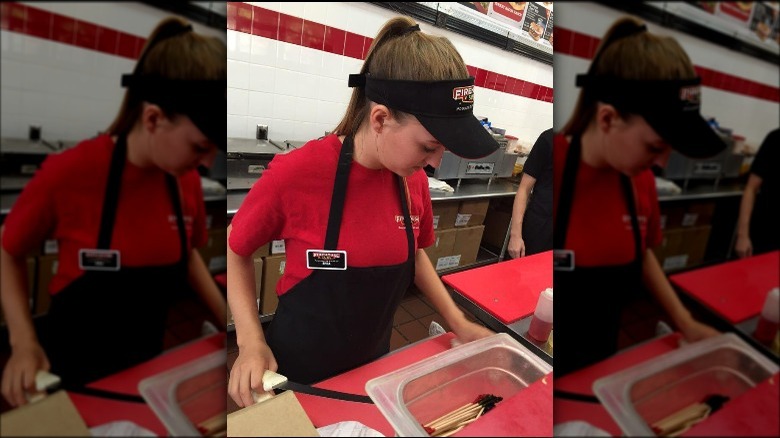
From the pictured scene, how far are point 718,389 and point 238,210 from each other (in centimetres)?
65

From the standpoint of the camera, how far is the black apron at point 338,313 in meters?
0.59

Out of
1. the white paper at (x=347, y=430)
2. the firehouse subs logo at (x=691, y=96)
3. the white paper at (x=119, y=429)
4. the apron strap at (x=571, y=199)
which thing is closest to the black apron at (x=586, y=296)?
the apron strap at (x=571, y=199)

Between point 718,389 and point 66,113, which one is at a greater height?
point 66,113

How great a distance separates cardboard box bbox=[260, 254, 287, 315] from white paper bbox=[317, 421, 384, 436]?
0.21 meters

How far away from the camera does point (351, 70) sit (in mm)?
532

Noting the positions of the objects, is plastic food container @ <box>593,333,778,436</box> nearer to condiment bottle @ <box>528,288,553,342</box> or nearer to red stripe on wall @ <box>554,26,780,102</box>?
condiment bottle @ <box>528,288,553,342</box>

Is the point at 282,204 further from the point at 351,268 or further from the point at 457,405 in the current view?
the point at 457,405

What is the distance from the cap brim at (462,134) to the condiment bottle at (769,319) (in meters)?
0.39

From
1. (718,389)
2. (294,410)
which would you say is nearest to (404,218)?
(294,410)

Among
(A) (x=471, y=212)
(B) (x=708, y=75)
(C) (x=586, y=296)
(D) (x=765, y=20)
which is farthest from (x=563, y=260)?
(D) (x=765, y=20)

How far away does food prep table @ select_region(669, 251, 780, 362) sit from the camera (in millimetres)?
526

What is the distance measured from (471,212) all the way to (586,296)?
0.65 feet

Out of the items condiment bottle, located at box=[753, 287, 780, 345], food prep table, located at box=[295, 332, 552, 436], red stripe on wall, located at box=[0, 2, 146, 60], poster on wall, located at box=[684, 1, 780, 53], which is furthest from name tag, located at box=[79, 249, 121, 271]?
condiment bottle, located at box=[753, 287, 780, 345]

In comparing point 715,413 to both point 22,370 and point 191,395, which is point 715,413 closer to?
point 191,395
